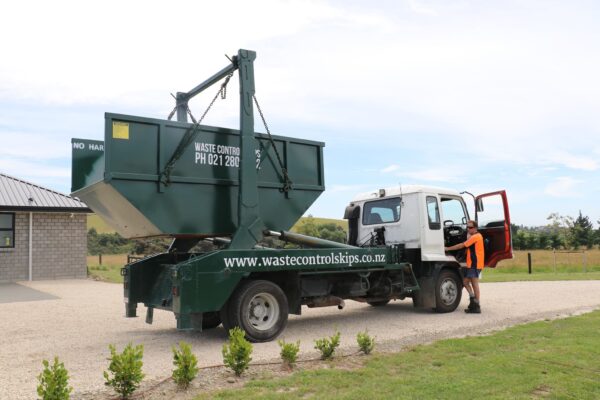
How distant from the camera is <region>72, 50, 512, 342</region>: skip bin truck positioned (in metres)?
7.68

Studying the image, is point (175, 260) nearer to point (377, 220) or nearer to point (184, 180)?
point (184, 180)

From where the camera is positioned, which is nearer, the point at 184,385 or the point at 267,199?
the point at 184,385

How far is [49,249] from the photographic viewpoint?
69.5 feet

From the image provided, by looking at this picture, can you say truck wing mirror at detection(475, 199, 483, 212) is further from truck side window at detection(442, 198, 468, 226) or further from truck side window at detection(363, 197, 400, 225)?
truck side window at detection(363, 197, 400, 225)

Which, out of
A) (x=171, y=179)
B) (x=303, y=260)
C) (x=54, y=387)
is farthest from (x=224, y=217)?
(x=54, y=387)

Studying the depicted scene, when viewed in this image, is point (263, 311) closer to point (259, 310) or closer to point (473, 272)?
point (259, 310)

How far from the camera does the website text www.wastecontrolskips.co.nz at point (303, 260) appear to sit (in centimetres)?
784

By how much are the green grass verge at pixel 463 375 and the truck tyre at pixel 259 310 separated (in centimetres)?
191

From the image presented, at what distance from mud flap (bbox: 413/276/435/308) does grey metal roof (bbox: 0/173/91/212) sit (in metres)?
13.4

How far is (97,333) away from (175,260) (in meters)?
1.88

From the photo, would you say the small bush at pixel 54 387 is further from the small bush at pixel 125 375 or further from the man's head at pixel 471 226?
the man's head at pixel 471 226

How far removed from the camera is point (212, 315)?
349 inches

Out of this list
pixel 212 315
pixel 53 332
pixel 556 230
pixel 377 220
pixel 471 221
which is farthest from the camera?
pixel 556 230

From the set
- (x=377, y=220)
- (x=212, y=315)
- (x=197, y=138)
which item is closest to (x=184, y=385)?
(x=212, y=315)
